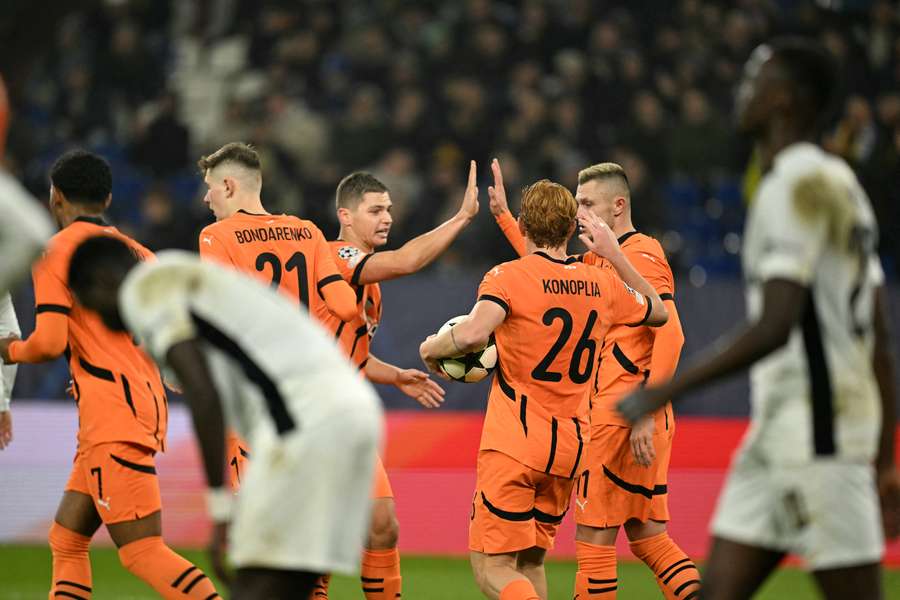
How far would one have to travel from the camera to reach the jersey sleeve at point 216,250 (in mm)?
6949

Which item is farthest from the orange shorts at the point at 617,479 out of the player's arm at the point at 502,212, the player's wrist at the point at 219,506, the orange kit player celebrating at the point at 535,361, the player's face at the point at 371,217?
the player's wrist at the point at 219,506

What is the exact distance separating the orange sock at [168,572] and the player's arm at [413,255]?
1896 millimetres

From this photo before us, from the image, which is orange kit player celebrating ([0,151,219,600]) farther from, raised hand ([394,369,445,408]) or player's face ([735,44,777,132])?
player's face ([735,44,777,132])

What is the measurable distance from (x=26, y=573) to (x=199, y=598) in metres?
4.25

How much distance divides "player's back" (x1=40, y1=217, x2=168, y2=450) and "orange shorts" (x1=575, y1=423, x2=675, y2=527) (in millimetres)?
2267

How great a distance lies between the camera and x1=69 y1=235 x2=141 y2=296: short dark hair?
445cm

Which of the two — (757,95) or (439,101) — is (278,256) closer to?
(757,95)

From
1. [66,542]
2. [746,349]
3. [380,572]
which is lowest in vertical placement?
[380,572]

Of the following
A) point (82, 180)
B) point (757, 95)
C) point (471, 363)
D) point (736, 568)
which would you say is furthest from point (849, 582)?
point (82, 180)

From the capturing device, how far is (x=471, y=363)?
6699 mm

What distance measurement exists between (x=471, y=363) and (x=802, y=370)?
2.82m

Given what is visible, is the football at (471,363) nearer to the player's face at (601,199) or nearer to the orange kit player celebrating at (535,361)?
the orange kit player celebrating at (535,361)

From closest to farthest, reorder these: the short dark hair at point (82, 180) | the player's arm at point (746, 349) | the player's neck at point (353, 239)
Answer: the player's arm at point (746, 349)
the short dark hair at point (82, 180)
the player's neck at point (353, 239)

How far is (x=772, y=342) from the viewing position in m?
3.86
